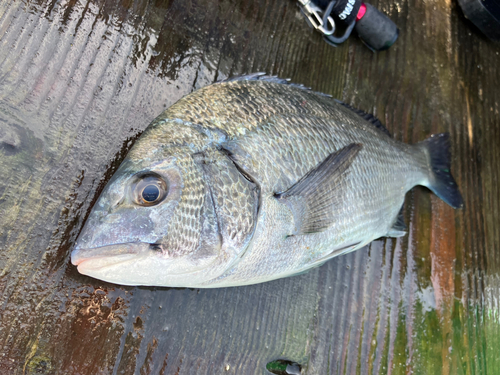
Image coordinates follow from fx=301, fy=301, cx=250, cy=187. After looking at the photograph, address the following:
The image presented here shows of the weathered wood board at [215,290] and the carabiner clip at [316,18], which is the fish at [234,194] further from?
the carabiner clip at [316,18]

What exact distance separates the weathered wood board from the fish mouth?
1.14 ft

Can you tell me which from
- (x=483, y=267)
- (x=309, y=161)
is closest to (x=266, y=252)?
(x=309, y=161)

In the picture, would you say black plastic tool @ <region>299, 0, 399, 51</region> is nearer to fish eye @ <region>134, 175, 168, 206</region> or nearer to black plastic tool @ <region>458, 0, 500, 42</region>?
black plastic tool @ <region>458, 0, 500, 42</region>

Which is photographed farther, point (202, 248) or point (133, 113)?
point (133, 113)

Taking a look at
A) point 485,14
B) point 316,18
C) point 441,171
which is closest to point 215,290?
point 441,171

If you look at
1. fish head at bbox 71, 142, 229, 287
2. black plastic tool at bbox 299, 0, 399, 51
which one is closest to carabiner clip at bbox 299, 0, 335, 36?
black plastic tool at bbox 299, 0, 399, 51

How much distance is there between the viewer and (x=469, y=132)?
190 centimetres

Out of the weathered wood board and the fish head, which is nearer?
the fish head

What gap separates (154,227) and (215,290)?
0.52m

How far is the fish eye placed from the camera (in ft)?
2.49

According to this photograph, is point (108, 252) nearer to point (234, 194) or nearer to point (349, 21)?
point (234, 194)

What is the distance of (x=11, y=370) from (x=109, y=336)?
268mm

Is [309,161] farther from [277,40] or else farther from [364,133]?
[277,40]

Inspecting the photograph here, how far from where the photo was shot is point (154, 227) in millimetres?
729
